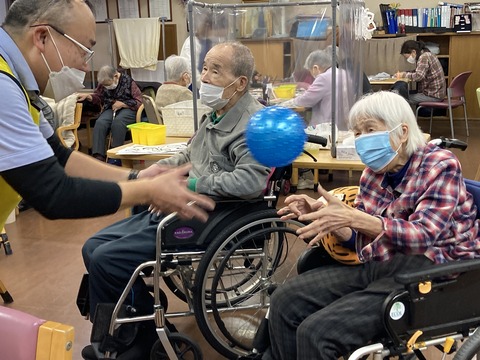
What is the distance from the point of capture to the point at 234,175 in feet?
6.90

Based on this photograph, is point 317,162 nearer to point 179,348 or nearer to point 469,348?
point 179,348

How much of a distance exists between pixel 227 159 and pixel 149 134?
3.88 feet

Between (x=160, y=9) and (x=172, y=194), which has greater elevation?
(x=160, y=9)

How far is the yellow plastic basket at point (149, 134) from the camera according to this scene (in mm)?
3314

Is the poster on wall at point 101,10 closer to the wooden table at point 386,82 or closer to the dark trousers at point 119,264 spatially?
the wooden table at point 386,82

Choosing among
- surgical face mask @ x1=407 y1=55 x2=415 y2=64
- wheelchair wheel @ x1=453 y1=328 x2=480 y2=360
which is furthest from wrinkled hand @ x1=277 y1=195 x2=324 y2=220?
surgical face mask @ x1=407 y1=55 x2=415 y2=64

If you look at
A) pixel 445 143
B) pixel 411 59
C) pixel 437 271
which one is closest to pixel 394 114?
pixel 445 143

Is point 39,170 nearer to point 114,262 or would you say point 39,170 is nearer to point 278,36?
point 114,262

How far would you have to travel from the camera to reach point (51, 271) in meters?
3.20

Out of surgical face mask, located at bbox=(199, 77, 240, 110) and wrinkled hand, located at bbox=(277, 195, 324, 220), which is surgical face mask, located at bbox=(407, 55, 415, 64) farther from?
wrinkled hand, located at bbox=(277, 195, 324, 220)

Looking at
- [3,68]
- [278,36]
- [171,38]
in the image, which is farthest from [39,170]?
[171,38]

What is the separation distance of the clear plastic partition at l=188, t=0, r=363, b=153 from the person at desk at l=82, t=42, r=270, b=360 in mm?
1302

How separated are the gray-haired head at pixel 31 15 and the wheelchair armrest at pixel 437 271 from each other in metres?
1.07

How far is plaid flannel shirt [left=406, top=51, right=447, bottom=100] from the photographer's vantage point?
253 inches
